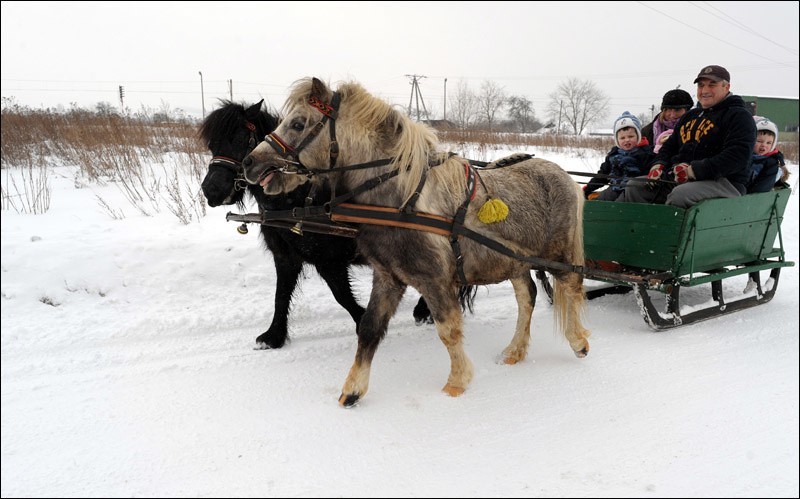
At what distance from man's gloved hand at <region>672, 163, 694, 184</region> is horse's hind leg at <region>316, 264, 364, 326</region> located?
2743 mm

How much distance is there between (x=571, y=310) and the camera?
353cm

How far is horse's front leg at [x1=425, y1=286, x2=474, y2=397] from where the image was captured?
284 cm

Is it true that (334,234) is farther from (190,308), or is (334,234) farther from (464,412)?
(190,308)

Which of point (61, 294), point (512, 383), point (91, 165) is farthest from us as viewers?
point (91, 165)

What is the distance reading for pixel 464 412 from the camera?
2824 millimetres

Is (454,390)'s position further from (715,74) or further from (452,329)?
(715,74)

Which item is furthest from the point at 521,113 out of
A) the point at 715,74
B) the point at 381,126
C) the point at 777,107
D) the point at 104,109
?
the point at 381,126

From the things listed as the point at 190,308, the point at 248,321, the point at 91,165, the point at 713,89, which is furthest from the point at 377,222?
the point at 91,165

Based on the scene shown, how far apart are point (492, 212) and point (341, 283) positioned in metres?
1.46

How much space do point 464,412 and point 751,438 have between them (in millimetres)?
1455

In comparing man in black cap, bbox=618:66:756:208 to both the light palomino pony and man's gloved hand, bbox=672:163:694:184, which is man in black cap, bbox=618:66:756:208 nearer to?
man's gloved hand, bbox=672:163:694:184

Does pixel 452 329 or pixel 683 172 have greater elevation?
pixel 683 172

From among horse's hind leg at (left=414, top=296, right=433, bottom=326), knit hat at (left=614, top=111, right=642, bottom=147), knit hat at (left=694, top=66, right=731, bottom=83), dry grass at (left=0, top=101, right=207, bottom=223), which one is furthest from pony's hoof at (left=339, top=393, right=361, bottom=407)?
dry grass at (left=0, top=101, right=207, bottom=223)

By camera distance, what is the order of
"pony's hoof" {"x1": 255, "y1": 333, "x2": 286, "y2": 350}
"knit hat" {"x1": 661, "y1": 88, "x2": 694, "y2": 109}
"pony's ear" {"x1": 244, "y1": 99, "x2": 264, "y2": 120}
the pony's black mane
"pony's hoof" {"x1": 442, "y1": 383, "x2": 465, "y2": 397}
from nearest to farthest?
"pony's hoof" {"x1": 442, "y1": 383, "x2": 465, "y2": 397} < the pony's black mane < "pony's ear" {"x1": 244, "y1": 99, "x2": 264, "y2": 120} < "pony's hoof" {"x1": 255, "y1": 333, "x2": 286, "y2": 350} < "knit hat" {"x1": 661, "y1": 88, "x2": 694, "y2": 109}
